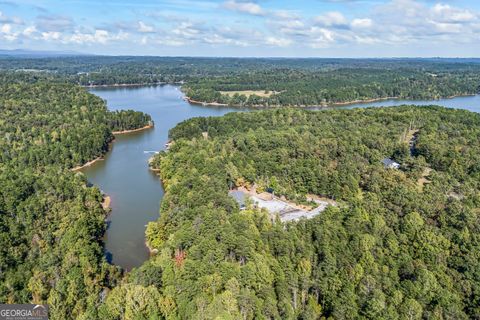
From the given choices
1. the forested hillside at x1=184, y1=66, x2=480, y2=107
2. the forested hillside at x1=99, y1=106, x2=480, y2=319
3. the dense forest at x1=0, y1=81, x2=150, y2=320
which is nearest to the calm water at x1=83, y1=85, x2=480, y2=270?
the dense forest at x1=0, y1=81, x2=150, y2=320

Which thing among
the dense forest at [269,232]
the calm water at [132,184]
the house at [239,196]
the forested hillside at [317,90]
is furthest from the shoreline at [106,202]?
the forested hillside at [317,90]

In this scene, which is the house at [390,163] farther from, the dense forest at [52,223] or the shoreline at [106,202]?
the dense forest at [52,223]

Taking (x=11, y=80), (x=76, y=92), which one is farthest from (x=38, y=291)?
(x=11, y=80)

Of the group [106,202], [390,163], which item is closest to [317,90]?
[390,163]

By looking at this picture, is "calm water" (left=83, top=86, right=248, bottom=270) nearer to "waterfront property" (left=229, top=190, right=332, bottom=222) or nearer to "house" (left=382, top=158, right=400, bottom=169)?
"waterfront property" (left=229, top=190, right=332, bottom=222)

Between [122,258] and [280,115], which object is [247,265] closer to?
[122,258]
